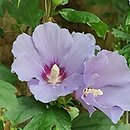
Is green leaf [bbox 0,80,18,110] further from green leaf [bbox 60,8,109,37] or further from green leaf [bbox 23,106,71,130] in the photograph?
green leaf [bbox 60,8,109,37]

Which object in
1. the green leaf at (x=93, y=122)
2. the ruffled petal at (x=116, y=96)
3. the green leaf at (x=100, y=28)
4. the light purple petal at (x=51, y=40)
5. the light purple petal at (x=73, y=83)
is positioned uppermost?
the light purple petal at (x=51, y=40)

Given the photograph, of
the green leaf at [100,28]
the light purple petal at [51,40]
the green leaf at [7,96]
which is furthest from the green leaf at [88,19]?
the green leaf at [7,96]

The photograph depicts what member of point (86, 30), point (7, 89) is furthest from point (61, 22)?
point (7, 89)

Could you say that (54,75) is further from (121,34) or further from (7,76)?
(121,34)

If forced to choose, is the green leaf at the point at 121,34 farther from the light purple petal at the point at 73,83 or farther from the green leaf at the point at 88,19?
the light purple petal at the point at 73,83

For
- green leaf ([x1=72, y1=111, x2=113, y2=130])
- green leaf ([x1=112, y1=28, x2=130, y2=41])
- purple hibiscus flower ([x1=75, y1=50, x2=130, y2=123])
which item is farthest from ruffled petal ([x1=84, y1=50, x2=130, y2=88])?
green leaf ([x1=112, y1=28, x2=130, y2=41])

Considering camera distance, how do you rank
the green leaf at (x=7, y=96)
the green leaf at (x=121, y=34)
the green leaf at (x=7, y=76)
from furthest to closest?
1. the green leaf at (x=121, y=34)
2. the green leaf at (x=7, y=76)
3. the green leaf at (x=7, y=96)

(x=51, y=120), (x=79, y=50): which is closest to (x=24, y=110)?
(x=51, y=120)
